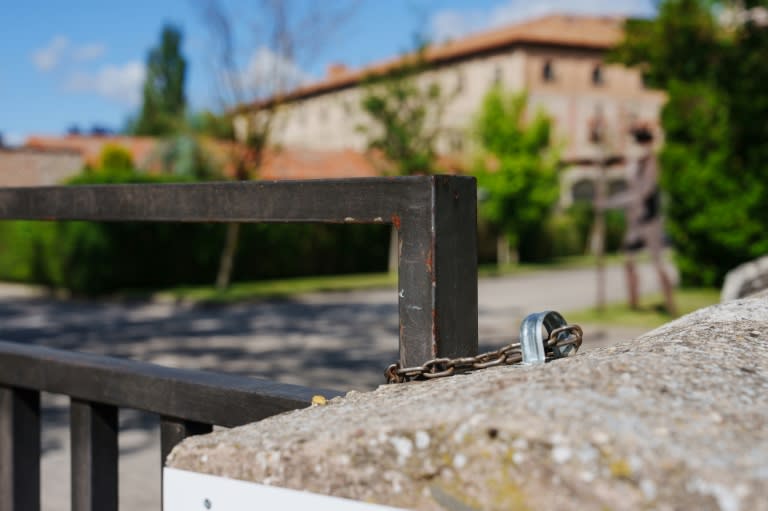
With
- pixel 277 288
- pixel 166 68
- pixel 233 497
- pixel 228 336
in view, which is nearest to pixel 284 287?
pixel 277 288

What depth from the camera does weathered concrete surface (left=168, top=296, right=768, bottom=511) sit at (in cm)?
79

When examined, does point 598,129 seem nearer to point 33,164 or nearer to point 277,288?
point 277,288

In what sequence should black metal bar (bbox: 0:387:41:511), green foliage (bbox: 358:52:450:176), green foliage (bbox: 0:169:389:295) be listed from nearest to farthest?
black metal bar (bbox: 0:387:41:511), green foliage (bbox: 0:169:389:295), green foliage (bbox: 358:52:450:176)

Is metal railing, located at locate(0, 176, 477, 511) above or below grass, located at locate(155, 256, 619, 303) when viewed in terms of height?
above

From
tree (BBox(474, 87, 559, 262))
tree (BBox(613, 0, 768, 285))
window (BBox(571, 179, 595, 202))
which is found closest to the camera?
tree (BBox(613, 0, 768, 285))

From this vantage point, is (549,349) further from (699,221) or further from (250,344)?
(699,221)

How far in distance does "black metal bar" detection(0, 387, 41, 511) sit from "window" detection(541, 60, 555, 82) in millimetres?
48976

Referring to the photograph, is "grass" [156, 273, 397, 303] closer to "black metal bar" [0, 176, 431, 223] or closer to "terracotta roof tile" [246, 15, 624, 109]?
"black metal bar" [0, 176, 431, 223]

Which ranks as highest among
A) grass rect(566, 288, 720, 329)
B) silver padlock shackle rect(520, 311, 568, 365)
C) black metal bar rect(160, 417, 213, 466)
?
silver padlock shackle rect(520, 311, 568, 365)

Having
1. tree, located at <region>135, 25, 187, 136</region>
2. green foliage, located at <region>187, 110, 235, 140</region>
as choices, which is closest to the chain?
green foliage, located at <region>187, 110, 235, 140</region>

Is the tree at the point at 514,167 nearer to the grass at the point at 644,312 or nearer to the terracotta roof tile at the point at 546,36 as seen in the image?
the terracotta roof tile at the point at 546,36

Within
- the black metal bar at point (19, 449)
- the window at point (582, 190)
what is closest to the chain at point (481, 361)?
the black metal bar at point (19, 449)

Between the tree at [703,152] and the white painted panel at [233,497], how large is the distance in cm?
1524

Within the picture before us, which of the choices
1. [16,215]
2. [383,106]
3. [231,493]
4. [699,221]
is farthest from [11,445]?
[383,106]
